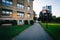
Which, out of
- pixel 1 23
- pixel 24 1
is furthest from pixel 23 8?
pixel 1 23

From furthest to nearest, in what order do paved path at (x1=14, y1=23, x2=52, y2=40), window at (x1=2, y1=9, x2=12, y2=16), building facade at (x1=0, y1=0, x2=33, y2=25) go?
window at (x1=2, y1=9, x2=12, y2=16), building facade at (x1=0, y1=0, x2=33, y2=25), paved path at (x1=14, y1=23, x2=52, y2=40)

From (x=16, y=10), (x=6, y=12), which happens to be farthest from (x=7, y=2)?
(x=16, y=10)

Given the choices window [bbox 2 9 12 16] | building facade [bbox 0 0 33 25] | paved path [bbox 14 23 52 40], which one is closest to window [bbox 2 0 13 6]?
building facade [bbox 0 0 33 25]

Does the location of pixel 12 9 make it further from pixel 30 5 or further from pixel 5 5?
pixel 30 5

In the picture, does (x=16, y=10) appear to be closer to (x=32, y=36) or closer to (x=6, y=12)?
(x=6, y=12)

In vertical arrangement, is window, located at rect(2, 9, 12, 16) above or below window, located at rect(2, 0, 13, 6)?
below

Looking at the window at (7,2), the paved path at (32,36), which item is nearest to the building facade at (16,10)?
the window at (7,2)

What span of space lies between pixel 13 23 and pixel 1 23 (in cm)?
438

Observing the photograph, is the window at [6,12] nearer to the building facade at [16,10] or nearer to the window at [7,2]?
the building facade at [16,10]

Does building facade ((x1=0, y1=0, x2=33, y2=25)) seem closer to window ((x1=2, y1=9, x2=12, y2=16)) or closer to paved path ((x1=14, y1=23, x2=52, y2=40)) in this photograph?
window ((x1=2, y1=9, x2=12, y2=16))

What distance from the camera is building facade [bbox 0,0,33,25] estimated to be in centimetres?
3298

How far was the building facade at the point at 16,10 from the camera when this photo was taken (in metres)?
33.0

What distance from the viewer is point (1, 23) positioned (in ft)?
96.4

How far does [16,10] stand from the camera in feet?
125
